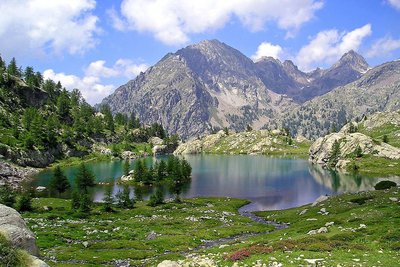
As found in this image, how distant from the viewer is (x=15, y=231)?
24.2 meters

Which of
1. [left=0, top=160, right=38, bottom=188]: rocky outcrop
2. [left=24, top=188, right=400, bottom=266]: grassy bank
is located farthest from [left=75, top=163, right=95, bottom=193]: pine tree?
[left=24, top=188, right=400, bottom=266]: grassy bank

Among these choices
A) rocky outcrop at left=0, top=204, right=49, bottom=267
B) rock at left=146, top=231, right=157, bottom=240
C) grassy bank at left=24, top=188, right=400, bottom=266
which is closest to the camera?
rocky outcrop at left=0, top=204, right=49, bottom=267

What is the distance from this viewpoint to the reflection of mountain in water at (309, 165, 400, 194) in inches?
5358

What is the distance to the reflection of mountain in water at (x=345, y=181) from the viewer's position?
13609cm

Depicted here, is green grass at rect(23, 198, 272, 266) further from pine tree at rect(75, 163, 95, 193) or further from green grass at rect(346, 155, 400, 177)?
green grass at rect(346, 155, 400, 177)

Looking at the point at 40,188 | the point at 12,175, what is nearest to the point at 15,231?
the point at 40,188

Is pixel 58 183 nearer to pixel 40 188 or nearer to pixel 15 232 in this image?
pixel 40 188

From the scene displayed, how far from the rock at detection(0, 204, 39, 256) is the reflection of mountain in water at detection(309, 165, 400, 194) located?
12135cm

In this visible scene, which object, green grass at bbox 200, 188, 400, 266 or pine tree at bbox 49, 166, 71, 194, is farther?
pine tree at bbox 49, 166, 71, 194

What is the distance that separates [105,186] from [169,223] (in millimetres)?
80854

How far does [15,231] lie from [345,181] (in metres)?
156

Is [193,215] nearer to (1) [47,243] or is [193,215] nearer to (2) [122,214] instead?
(2) [122,214]

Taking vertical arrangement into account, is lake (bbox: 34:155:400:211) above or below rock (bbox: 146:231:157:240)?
below

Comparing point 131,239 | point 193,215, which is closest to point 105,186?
point 193,215
